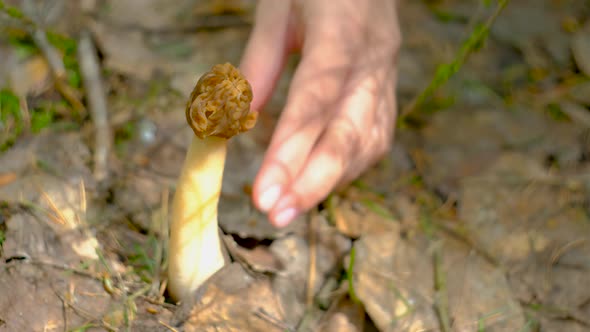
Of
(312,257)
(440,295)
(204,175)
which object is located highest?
(204,175)

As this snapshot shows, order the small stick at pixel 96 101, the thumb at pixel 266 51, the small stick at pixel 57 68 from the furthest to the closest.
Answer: the small stick at pixel 57 68
the small stick at pixel 96 101
the thumb at pixel 266 51

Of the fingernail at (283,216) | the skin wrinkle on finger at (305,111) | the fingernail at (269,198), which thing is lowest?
the fingernail at (283,216)

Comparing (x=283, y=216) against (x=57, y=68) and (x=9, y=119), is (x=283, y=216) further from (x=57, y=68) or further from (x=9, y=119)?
(x=57, y=68)

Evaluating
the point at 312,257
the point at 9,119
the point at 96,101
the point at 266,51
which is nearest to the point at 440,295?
the point at 312,257

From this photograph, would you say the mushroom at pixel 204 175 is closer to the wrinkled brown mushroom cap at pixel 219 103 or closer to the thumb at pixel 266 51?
the wrinkled brown mushroom cap at pixel 219 103

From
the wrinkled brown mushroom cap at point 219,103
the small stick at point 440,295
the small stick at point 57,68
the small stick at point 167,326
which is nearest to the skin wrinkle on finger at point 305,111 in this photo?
the wrinkled brown mushroom cap at point 219,103
